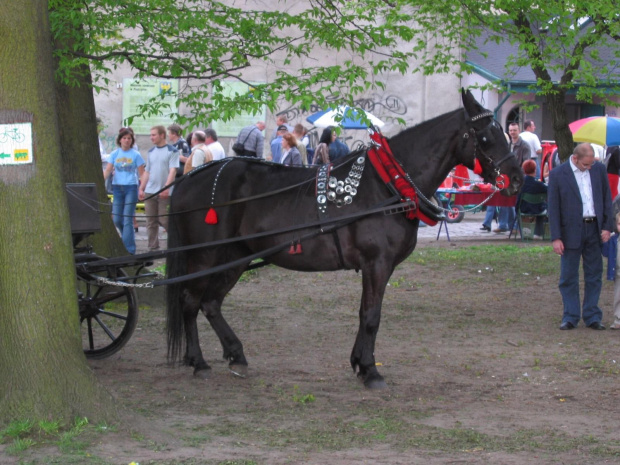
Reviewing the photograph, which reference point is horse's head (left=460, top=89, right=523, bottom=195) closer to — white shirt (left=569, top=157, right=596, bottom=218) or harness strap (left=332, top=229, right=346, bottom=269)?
harness strap (left=332, top=229, right=346, bottom=269)

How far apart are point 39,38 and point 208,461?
2.60 meters

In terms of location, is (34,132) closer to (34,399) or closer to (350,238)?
(34,399)

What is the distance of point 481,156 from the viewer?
6988 mm

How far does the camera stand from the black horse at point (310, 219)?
6.91 meters

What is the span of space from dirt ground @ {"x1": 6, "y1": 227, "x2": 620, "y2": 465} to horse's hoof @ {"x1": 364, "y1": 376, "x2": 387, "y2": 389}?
0.08m

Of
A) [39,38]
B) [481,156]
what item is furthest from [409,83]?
[39,38]

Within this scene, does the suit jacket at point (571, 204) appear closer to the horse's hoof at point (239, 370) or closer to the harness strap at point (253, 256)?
the harness strap at point (253, 256)

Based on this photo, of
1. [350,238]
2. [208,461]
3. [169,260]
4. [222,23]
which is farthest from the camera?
[222,23]

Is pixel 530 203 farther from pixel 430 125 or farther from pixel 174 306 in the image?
pixel 174 306

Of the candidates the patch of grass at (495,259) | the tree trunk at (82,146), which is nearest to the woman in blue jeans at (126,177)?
the tree trunk at (82,146)

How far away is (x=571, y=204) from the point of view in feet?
30.3

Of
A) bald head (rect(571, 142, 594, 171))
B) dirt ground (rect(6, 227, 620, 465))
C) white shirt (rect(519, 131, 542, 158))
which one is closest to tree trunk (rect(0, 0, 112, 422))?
dirt ground (rect(6, 227, 620, 465))

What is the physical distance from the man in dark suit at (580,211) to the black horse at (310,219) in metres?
2.49

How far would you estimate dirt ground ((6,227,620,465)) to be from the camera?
529 cm
